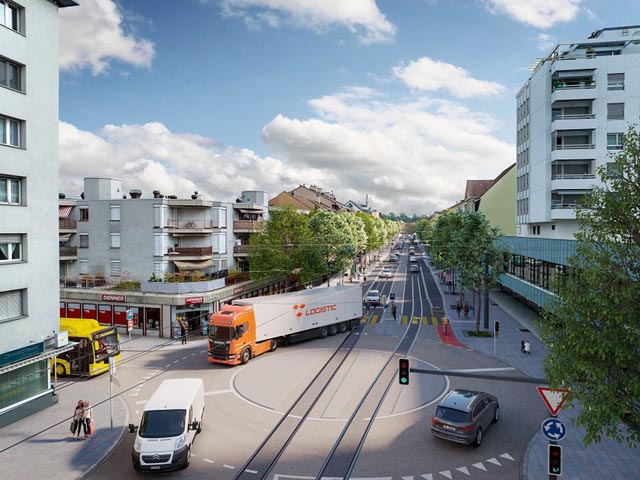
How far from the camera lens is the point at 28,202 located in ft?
64.6

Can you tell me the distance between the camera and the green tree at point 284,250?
148 feet

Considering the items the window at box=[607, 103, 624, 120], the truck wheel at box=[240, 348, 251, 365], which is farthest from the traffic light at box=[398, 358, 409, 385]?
the window at box=[607, 103, 624, 120]

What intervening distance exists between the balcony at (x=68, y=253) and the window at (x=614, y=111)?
50182 millimetres

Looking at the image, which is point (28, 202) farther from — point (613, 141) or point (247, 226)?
point (613, 141)

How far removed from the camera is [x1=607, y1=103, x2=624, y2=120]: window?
38.2 m

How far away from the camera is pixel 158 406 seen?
1602 cm

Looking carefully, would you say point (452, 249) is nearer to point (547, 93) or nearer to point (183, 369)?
point (547, 93)

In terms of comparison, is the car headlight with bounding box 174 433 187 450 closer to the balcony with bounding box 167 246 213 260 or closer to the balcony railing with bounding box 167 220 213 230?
the balcony with bounding box 167 246 213 260

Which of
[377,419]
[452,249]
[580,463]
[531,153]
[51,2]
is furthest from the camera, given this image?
[531,153]

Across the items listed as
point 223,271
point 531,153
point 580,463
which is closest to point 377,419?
point 580,463

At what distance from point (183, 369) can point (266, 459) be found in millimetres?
12738

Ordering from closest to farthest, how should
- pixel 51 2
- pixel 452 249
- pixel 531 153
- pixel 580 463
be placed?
pixel 580 463 < pixel 51 2 < pixel 452 249 < pixel 531 153

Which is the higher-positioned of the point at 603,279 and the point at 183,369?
the point at 603,279

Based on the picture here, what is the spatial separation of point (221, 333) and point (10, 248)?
11833 mm
